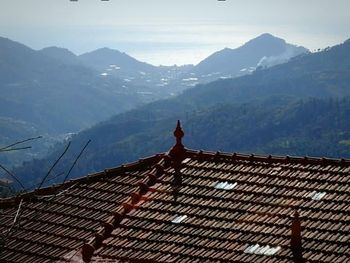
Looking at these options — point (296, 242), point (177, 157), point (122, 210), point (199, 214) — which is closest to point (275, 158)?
point (177, 157)

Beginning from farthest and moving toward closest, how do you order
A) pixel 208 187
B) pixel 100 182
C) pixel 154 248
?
pixel 100 182, pixel 208 187, pixel 154 248

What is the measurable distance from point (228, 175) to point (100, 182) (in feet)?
13.9

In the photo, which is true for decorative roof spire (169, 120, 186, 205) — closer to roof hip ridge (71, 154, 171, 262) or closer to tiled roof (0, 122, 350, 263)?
tiled roof (0, 122, 350, 263)

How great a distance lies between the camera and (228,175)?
57.2ft

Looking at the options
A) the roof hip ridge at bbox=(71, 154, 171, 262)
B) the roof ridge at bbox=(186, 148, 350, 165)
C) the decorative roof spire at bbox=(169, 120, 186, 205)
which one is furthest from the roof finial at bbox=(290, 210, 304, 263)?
the roof hip ridge at bbox=(71, 154, 171, 262)

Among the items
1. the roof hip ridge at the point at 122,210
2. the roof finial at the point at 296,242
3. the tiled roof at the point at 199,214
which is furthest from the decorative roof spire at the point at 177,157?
the roof finial at the point at 296,242

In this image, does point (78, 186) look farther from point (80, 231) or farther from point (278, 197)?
point (278, 197)

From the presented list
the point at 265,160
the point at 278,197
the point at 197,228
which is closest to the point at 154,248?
the point at 197,228

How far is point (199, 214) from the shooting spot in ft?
52.6

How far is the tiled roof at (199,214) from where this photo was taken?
567 inches

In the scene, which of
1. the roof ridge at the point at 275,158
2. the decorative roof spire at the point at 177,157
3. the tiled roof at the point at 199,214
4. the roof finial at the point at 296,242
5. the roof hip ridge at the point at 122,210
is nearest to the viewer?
the roof finial at the point at 296,242

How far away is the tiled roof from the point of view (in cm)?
1441

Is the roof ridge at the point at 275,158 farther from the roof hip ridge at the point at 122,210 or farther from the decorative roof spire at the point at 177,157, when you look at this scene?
the roof hip ridge at the point at 122,210

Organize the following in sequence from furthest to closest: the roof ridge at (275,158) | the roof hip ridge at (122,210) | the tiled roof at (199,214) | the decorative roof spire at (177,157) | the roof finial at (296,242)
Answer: the decorative roof spire at (177,157)
the roof ridge at (275,158)
the roof hip ridge at (122,210)
the tiled roof at (199,214)
the roof finial at (296,242)
